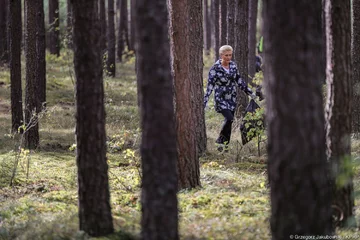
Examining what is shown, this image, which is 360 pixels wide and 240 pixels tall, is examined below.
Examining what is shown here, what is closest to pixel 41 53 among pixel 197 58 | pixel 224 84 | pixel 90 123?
pixel 224 84

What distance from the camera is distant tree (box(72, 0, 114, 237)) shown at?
20.0 ft

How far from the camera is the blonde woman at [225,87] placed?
41.3 feet

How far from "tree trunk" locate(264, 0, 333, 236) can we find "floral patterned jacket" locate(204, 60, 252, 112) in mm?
7959

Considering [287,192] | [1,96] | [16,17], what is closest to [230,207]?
[287,192]

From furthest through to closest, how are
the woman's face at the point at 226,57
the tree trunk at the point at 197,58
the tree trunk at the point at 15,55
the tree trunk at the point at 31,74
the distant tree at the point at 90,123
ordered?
the tree trunk at the point at 15,55 < the tree trunk at the point at 31,74 < the woman's face at the point at 226,57 < the tree trunk at the point at 197,58 < the distant tree at the point at 90,123

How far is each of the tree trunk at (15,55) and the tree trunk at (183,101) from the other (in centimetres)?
631

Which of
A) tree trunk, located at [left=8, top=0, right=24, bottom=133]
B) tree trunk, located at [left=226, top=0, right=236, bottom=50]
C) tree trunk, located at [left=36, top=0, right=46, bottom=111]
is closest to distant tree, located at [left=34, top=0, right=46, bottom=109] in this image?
tree trunk, located at [left=36, top=0, right=46, bottom=111]

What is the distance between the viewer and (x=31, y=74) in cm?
1378

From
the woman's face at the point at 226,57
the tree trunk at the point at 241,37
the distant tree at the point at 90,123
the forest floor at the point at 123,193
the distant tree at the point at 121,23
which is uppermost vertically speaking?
the distant tree at the point at 121,23

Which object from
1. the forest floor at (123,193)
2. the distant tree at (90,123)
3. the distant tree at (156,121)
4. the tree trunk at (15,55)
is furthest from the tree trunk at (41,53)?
the distant tree at (156,121)

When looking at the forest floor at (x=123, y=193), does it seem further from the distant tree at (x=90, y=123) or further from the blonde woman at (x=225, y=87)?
the blonde woman at (x=225, y=87)

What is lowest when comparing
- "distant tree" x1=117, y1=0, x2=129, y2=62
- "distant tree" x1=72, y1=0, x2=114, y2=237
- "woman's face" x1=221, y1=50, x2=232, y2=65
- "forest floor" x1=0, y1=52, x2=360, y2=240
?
"forest floor" x1=0, y1=52, x2=360, y2=240

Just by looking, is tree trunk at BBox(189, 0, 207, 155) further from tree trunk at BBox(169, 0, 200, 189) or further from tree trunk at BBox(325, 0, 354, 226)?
tree trunk at BBox(325, 0, 354, 226)

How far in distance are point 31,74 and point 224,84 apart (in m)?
4.08
